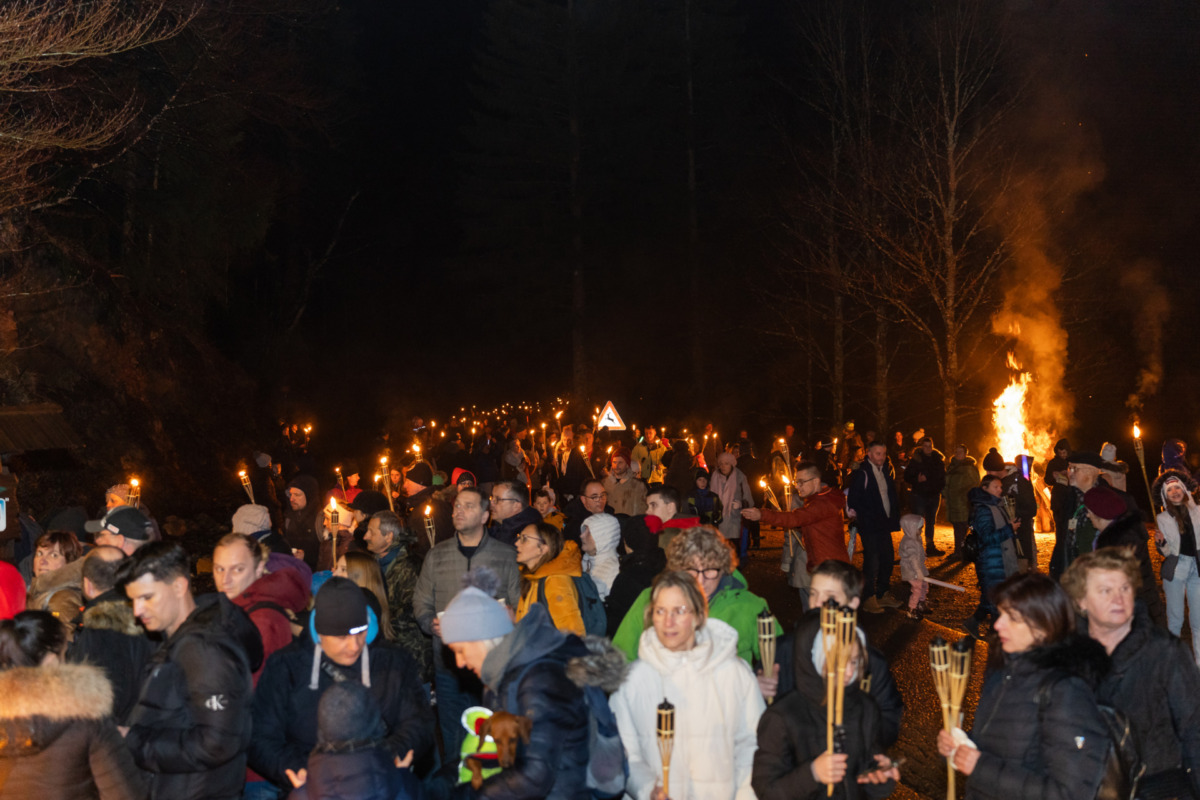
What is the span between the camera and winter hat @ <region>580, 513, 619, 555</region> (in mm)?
7121

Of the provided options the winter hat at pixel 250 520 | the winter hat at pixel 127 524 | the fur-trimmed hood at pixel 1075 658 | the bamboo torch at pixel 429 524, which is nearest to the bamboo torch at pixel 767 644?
the fur-trimmed hood at pixel 1075 658

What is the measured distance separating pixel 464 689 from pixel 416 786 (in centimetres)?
251

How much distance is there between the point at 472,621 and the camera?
3.67 m

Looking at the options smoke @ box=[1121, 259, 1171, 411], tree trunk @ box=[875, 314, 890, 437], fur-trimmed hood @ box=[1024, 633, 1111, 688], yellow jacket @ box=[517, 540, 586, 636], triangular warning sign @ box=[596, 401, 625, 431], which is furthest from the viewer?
smoke @ box=[1121, 259, 1171, 411]

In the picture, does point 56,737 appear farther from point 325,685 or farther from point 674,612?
point 674,612

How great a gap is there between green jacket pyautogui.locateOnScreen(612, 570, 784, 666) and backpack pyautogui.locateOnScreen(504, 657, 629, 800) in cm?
139

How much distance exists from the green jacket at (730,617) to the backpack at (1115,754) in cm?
161

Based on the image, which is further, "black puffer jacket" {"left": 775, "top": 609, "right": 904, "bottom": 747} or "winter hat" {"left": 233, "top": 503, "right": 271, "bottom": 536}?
"winter hat" {"left": 233, "top": 503, "right": 271, "bottom": 536}

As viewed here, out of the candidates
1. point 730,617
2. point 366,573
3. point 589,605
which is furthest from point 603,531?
point 730,617

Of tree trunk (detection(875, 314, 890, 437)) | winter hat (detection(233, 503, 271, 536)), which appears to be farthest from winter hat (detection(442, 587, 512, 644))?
tree trunk (detection(875, 314, 890, 437))

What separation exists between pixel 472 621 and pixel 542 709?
16.6 inches

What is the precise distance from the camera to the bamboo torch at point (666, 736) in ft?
12.5

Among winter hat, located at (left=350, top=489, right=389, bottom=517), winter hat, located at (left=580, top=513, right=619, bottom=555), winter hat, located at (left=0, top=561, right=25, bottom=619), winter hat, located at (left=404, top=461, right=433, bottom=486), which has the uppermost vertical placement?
winter hat, located at (left=404, top=461, right=433, bottom=486)

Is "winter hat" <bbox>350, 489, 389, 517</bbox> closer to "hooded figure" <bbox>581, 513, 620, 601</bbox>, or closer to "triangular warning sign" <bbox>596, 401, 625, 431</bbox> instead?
"hooded figure" <bbox>581, 513, 620, 601</bbox>
